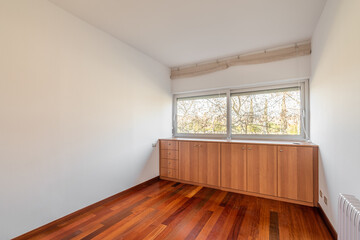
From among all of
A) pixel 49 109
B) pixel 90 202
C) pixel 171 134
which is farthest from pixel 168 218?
pixel 171 134

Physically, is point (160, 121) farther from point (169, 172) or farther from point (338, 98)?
point (338, 98)

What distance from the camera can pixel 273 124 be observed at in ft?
10.2

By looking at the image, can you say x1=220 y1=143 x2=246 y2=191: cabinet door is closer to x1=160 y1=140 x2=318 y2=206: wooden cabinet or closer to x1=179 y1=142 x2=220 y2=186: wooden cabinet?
x1=160 y1=140 x2=318 y2=206: wooden cabinet

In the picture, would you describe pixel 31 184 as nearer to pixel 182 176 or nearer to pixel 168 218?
pixel 168 218

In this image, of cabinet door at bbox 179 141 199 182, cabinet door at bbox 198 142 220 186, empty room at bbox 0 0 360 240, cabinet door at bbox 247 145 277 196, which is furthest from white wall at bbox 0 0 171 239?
cabinet door at bbox 247 145 277 196

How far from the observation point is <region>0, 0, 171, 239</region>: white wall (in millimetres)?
1628

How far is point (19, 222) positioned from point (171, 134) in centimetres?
289

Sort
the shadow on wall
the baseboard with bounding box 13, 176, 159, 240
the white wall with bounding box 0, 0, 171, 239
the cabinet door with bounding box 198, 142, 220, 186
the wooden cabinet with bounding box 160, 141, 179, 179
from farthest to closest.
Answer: the wooden cabinet with bounding box 160, 141, 179, 179 → the cabinet door with bounding box 198, 142, 220, 186 → the shadow on wall → the baseboard with bounding box 13, 176, 159, 240 → the white wall with bounding box 0, 0, 171, 239

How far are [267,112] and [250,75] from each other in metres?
0.77

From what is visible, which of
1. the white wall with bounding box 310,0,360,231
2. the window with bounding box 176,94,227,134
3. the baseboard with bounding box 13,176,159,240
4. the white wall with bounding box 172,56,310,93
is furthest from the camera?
the window with bounding box 176,94,227,134

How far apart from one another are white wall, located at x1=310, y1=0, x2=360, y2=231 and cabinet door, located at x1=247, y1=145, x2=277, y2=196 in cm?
58

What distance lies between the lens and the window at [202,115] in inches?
142

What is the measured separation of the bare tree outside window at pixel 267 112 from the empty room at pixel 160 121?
23 mm

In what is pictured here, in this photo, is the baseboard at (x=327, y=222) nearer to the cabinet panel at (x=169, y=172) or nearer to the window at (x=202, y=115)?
the window at (x=202, y=115)
